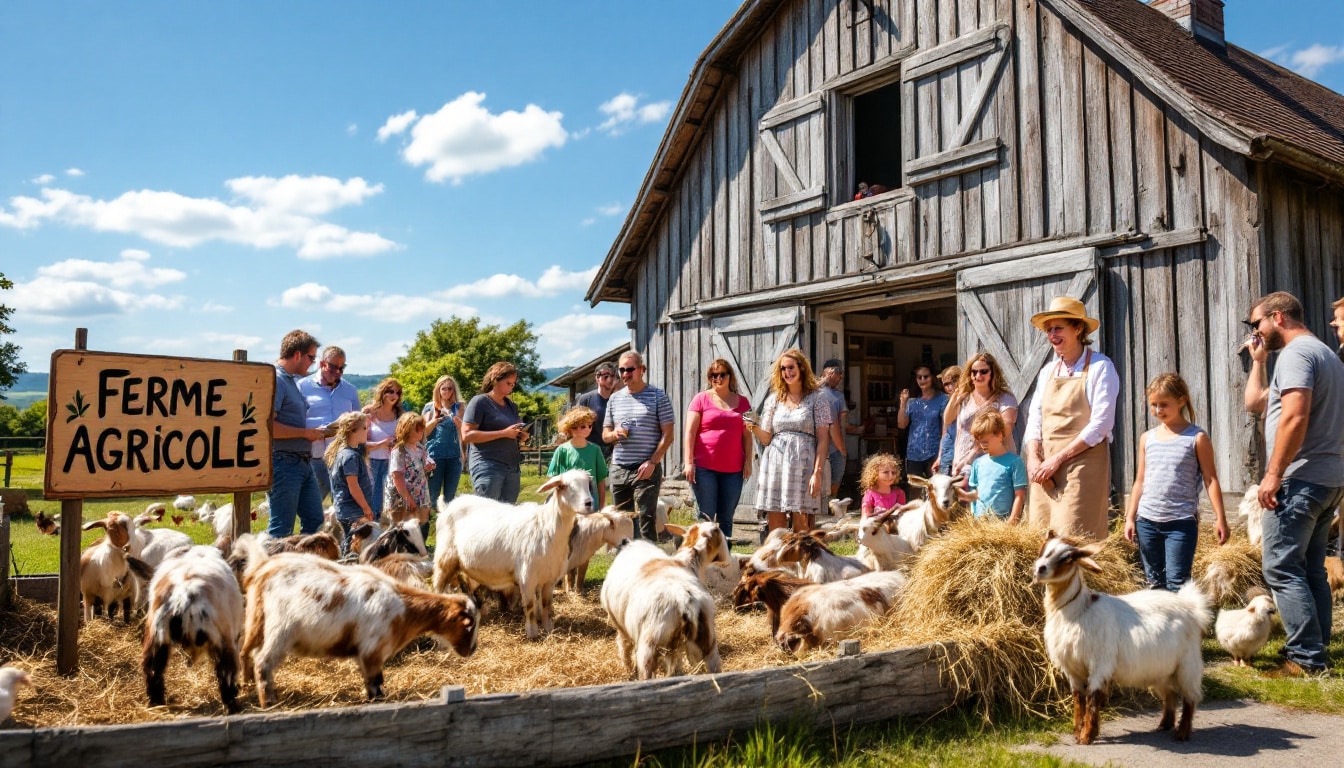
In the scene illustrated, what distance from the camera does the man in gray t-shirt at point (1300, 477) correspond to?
4.84 metres

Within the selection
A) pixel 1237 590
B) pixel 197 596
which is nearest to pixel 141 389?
pixel 197 596

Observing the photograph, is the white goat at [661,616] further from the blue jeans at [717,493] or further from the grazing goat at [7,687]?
the blue jeans at [717,493]

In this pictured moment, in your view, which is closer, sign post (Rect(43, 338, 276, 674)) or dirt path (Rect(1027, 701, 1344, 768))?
dirt path (Rect(1027, 701, 1344, 768))

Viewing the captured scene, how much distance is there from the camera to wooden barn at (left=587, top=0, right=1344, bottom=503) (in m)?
8.20

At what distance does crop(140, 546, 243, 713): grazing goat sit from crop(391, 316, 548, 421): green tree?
59616 mm

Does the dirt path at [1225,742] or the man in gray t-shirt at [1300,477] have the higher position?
the man in gray t-shirt at [1300,477]

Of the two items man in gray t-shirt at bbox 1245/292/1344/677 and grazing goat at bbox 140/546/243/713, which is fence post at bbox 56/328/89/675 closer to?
grazing goat at bbox 140/546/243/713

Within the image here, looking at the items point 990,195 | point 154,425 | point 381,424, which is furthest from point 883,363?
point 154,425

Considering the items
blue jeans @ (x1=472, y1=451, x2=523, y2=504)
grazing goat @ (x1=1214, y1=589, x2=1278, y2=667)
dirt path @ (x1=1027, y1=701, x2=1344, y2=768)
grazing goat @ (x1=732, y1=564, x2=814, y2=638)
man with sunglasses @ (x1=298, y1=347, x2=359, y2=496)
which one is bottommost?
dirt path @ (x1=1027, y1=701, x2=1344, y2=768)

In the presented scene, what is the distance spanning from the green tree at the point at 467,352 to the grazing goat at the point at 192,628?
196 feet

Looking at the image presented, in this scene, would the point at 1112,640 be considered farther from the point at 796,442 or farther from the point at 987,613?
the point at 796,442

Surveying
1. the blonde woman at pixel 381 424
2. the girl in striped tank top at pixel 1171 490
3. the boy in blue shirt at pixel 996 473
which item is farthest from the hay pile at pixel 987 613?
the blonde woman at pixel 381 424

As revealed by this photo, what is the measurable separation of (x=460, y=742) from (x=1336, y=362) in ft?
16.3

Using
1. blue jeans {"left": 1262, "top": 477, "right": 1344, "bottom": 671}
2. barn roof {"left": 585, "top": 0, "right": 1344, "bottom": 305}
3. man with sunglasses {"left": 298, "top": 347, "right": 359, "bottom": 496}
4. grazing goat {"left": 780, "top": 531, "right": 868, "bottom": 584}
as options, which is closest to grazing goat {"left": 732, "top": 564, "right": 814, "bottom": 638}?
grazing goat {"left": 780, "top": 531, "right": 868, "bottom": 584}
